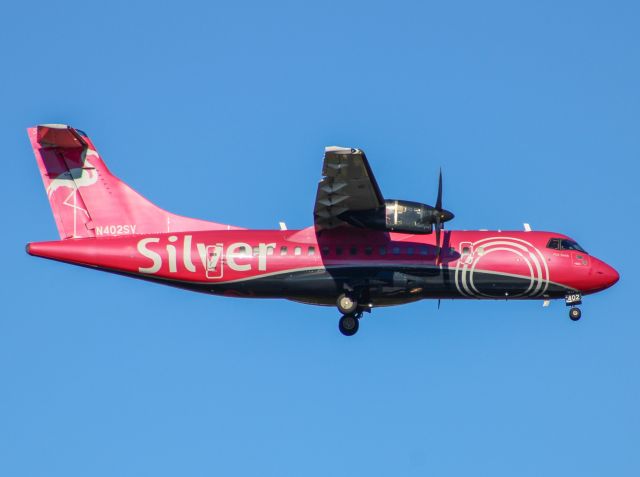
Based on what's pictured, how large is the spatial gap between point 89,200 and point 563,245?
41.9 feet

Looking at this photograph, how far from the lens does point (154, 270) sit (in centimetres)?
2822

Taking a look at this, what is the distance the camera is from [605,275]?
28.8m

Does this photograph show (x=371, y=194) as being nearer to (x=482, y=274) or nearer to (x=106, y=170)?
(x=482, y=274)

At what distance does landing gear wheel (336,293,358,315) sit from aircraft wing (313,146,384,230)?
1.92 meters

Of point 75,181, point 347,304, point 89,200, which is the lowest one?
point 347,304

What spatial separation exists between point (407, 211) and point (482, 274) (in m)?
2.85

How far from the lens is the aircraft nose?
2872cm

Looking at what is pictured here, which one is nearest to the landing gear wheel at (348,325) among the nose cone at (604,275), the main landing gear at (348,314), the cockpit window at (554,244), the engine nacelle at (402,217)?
the main landing gear at (348,314)

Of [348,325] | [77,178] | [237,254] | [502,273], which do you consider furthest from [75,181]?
[502,273]

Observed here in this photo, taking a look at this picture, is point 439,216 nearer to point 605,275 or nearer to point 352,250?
point 352,250

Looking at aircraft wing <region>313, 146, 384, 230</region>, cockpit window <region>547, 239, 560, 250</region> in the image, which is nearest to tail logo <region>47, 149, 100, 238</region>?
aircraft wing <region>313, 146, 384, 230</region>

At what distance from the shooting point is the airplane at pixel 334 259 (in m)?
28.0

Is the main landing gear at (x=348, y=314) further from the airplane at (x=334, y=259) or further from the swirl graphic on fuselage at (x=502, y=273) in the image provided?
the swirl graphic on fuselage at (x=502, y=273)

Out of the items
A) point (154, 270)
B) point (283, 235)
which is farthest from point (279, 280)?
point (154, 270)
